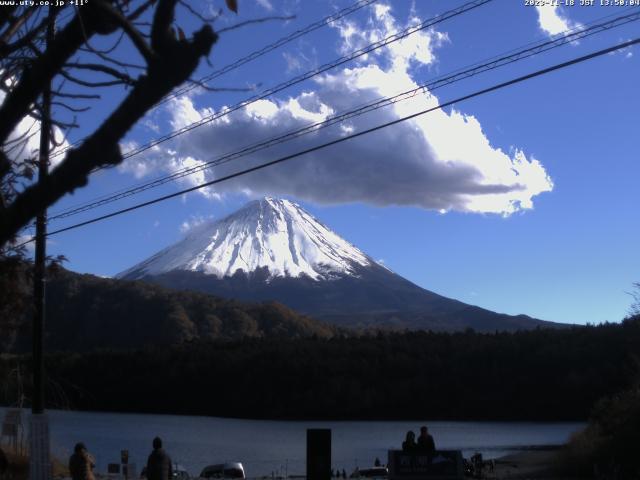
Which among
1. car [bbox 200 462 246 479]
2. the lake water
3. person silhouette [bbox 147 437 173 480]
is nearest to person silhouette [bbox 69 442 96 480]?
person silhouette [bbox 147 437 173 480]

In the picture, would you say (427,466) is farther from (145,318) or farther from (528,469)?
(145,318)

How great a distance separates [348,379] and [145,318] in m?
50.1

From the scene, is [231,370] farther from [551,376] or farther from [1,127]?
[1,127]

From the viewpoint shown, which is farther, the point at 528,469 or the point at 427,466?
the point at 528,469

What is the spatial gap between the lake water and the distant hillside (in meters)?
43.3

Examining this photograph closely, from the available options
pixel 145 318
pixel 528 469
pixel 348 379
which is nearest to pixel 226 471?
pixel 528 469

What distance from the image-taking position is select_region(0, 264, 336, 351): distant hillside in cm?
13512

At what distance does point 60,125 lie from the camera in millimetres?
7691

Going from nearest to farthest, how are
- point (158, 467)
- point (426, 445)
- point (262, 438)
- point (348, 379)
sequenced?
point (158, 467)
point (426, 445)
point (262, 438)
point (348, 379)

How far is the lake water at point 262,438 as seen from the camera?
49.4 meters

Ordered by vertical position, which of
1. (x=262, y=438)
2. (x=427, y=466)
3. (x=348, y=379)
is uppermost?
(x=427, y=466)

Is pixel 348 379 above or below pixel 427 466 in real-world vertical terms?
below

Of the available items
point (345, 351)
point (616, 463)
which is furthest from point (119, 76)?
point (345, 351)

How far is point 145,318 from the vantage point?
140875 millimetres
